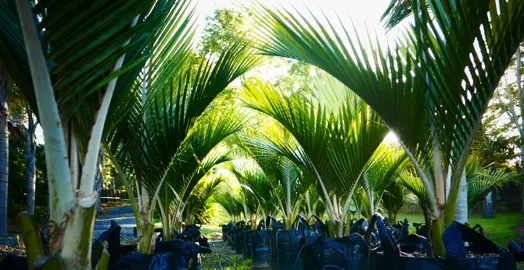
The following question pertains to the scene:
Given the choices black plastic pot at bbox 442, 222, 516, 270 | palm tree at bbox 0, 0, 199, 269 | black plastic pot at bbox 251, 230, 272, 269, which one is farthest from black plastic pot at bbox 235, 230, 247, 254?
palm tree at bbox 0, 0, 199, 269

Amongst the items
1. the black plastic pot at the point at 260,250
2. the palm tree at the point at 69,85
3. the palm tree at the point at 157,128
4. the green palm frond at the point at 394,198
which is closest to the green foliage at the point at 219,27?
the green palm frond at the point at 394,198

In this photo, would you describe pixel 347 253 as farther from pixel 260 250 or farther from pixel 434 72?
pixel 260 250

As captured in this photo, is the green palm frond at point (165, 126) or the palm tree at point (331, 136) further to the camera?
the palm tree at point (331, 136)

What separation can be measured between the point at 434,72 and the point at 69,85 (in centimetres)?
135

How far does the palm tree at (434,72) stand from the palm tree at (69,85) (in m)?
1.00

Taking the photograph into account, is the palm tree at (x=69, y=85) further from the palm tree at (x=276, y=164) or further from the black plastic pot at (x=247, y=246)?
the black plastic pot at (x=247, y=246)

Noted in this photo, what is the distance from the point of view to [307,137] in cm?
314

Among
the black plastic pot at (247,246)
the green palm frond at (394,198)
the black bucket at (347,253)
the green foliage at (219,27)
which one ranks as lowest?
the black plastic pot at (247,246)

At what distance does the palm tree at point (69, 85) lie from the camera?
1.21 metres

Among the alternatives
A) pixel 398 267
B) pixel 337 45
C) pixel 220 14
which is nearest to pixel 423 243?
pixel 398 267

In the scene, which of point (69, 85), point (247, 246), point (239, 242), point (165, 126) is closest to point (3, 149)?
point (239, 242)

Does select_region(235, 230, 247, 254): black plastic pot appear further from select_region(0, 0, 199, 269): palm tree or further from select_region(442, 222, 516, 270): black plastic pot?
select_region(0, 0, 199, 269): palm tree

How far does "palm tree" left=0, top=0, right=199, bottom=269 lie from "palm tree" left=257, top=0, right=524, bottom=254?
100cm

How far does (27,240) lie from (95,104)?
16.2 inches
